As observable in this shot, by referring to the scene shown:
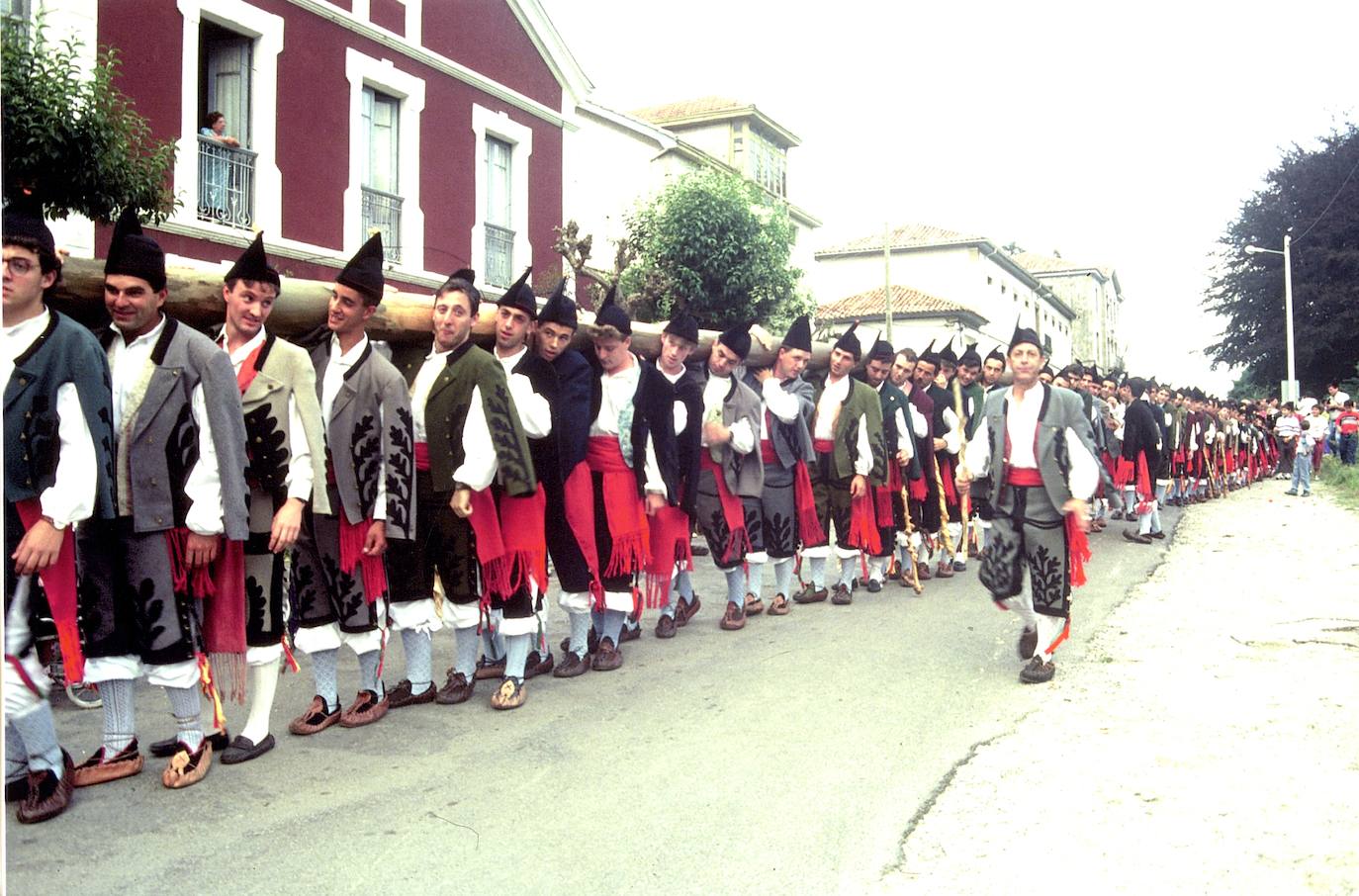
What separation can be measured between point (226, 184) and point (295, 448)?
35.1ft

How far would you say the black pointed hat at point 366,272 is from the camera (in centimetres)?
523

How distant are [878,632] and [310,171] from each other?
10966 mm

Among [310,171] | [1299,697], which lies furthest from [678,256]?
[1299,697]

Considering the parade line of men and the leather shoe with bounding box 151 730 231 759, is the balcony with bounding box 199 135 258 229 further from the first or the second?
the leather shoe with bounding box 151 730 231 759

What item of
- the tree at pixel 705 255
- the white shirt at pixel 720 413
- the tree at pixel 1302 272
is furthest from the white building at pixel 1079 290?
the white shirt at pixel 720 413

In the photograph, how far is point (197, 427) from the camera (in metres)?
4.52

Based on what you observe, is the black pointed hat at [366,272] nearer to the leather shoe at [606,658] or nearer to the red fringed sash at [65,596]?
the red fringed sash at [65,596]

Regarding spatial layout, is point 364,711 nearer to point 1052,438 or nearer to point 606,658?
point 606,658

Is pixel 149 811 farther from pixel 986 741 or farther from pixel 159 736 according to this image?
pixel 986 741

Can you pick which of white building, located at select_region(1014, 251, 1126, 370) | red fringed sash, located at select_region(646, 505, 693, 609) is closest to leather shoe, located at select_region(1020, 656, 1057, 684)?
red fringed sash, located at select_region(646, 505, 693, 609)

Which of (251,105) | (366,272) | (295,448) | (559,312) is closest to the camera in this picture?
(295,448)

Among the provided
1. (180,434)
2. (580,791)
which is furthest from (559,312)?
(580,791)

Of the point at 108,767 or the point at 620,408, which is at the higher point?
the point at 620,408

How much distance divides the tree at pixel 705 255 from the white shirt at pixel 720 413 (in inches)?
442
